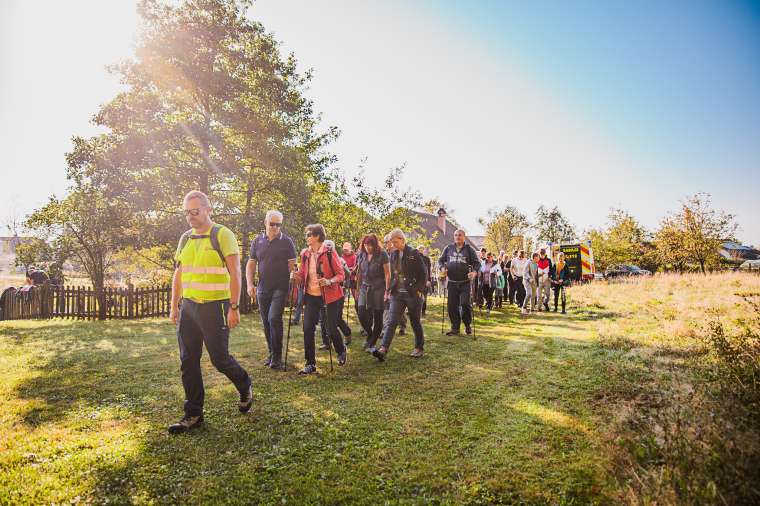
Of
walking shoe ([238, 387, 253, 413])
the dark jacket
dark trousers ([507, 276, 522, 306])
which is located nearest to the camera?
walking shoe ([238, 387, 253, 413])

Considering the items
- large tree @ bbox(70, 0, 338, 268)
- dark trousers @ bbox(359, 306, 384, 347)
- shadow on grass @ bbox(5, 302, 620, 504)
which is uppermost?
large tree @ bbox(70, 0, 338, 268)

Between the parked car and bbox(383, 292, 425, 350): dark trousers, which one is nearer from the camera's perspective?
bbox(383, 292, 425, 350): dark trousers

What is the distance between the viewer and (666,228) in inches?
1163

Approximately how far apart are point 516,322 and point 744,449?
9359mm

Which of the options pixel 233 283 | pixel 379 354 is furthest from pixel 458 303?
pixel 233 283

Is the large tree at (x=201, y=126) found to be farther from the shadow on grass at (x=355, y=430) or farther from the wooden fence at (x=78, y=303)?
the shadow on grass at (x=355, y=430)

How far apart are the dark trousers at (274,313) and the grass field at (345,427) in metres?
0.55

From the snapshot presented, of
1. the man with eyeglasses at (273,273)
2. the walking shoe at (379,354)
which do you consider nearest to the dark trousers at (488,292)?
the walking shoe at (379,354)

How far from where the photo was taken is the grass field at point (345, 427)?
9.66 feet

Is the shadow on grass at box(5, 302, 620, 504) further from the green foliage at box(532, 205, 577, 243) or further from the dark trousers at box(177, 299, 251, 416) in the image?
the green foliage at box(532, 205, 577, 243)

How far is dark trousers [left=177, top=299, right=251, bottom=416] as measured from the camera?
13.0 ft

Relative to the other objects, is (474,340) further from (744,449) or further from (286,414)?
(744,449)

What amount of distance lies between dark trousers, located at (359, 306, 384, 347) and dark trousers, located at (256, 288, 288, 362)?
1.76 meters

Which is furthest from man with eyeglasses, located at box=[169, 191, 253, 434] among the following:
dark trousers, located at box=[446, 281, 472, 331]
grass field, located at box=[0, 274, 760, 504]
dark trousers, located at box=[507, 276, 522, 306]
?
dark trousers, located at box=[507, 276, 522, 306]
